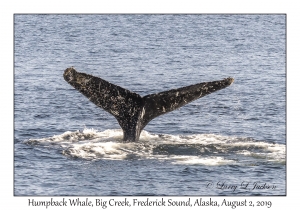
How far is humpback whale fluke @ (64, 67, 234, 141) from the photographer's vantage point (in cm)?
2266

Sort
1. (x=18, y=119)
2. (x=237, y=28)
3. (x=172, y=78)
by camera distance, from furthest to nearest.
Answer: (x=237, y=28) → (x=172, y=78) → (x=18, y=119)

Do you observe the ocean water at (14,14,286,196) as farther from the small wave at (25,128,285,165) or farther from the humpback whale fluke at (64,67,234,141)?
the humpback whale fluke at (64,67,234,141)

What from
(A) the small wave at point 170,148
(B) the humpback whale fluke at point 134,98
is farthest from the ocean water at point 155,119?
(B) the humpback whale fluke at point 134,98

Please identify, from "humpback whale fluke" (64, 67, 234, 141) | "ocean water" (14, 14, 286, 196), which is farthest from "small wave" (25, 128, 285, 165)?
"humpback whale fluke" (64, 67, 234, 141)

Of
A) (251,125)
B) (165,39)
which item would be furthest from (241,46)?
(251,125)

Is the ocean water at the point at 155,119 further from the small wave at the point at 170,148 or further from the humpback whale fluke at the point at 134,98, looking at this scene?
the humpback whale fluke at the point at 134,98

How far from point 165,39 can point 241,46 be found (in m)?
6.38

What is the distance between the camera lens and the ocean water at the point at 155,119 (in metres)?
20.8

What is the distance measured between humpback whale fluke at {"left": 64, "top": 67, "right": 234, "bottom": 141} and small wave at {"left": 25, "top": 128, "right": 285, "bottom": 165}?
0.97m

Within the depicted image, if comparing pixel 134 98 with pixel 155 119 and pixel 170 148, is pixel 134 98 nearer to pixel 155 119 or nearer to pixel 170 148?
pixel 170 148

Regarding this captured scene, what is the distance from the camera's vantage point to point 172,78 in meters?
40.2

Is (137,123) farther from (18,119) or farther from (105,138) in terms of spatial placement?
(18,119)

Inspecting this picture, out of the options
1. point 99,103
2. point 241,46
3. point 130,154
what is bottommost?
point 130,154

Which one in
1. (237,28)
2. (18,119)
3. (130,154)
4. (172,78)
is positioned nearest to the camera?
(130,154)
